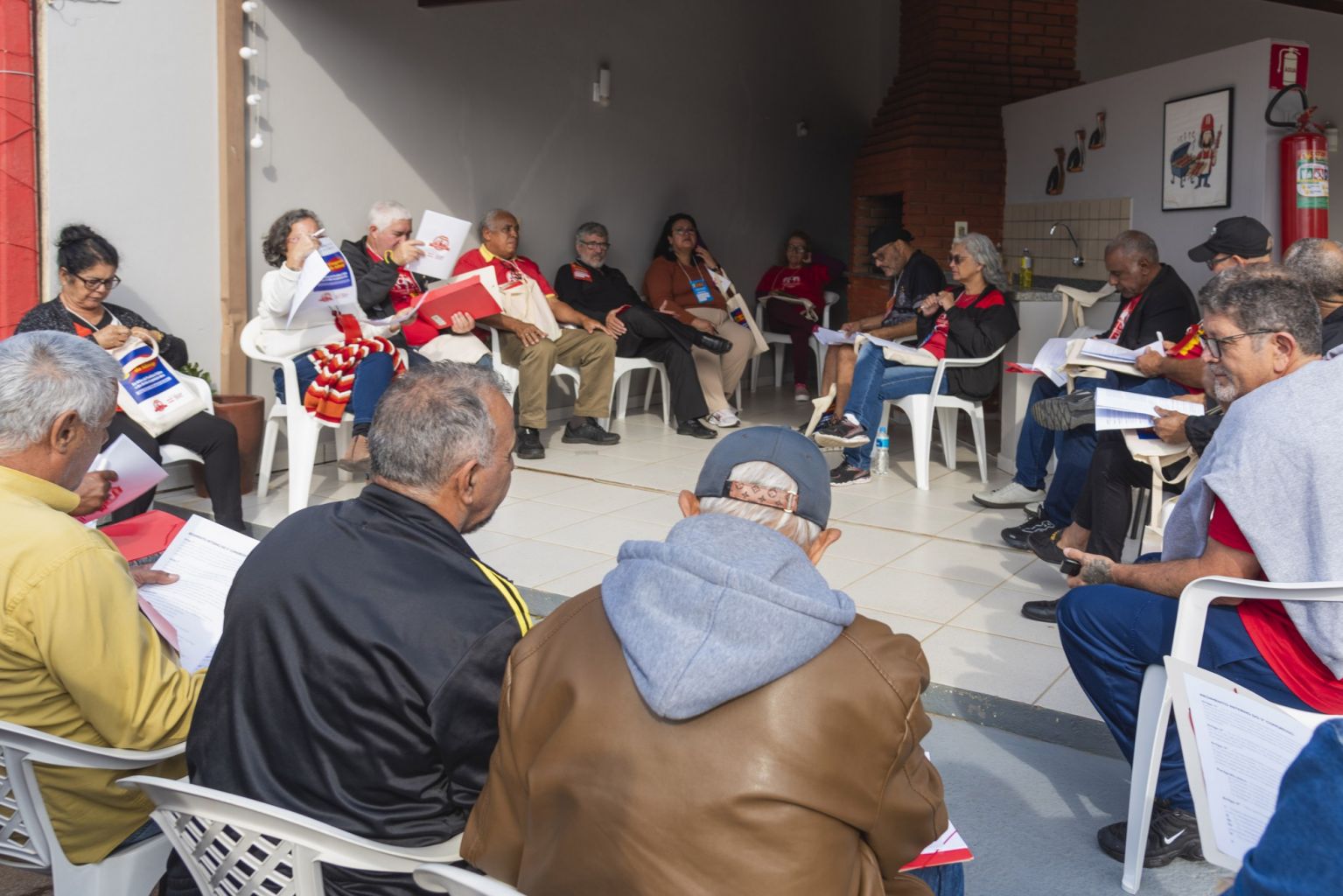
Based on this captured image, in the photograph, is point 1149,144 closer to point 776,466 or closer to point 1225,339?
point 1225,339

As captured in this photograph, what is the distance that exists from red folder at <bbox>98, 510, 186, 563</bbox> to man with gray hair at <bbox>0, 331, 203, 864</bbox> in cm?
42

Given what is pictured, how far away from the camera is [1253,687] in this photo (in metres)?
2.14

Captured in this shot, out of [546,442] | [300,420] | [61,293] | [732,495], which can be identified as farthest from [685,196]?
[732,495]

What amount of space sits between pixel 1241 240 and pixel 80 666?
3983 mm

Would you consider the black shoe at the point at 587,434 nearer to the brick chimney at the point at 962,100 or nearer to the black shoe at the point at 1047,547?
the black shoe at the point at 1047,547

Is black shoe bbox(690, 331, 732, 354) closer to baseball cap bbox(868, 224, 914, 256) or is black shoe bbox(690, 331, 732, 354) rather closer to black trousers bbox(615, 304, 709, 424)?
black trousers bbox(615, 304, 709, 424)

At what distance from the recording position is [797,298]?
348 inches

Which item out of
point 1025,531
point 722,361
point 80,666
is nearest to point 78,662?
point 80,666

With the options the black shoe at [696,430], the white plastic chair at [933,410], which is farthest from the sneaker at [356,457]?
the white plastic chair at [933,410]

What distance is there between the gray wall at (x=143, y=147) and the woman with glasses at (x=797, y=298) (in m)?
4.58

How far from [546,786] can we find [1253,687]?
1464 mm

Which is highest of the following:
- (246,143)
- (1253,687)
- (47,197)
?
(246,143)

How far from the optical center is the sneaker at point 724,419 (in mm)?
7410

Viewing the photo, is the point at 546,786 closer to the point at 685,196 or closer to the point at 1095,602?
the point at 1095,602
